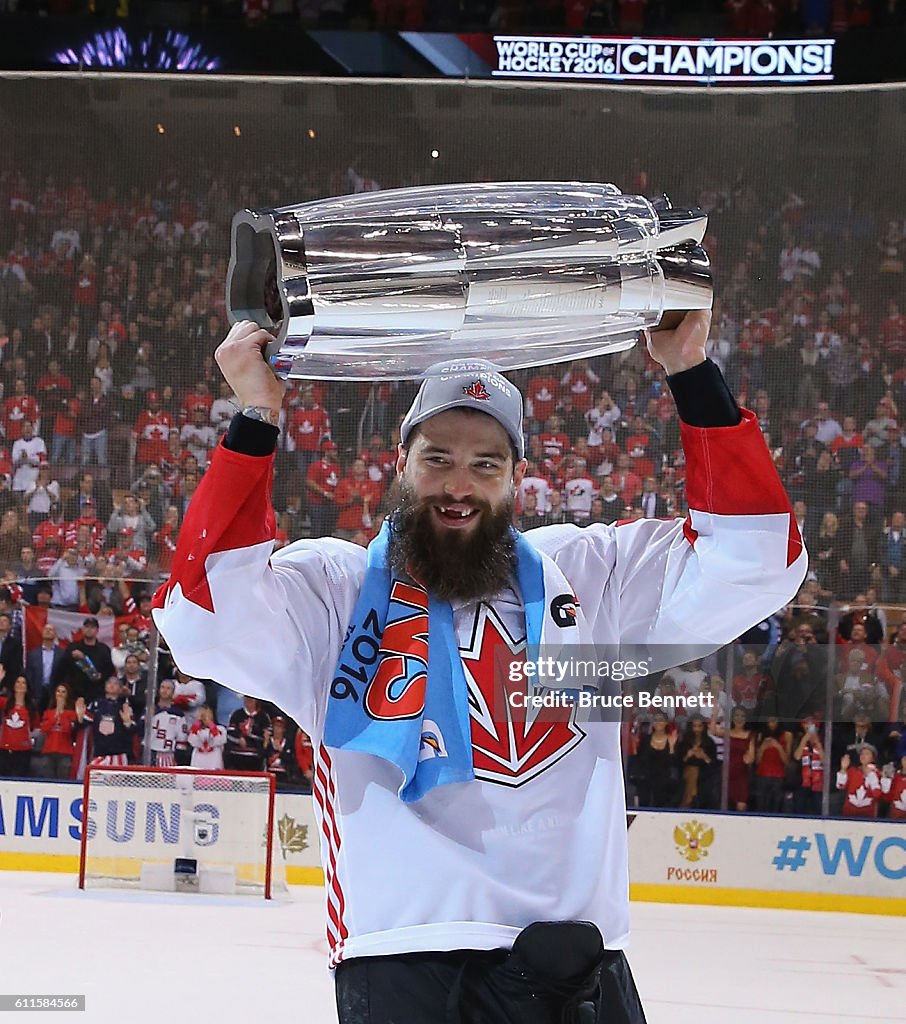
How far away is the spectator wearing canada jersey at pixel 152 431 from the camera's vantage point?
331 inches

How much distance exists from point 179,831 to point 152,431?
241cm

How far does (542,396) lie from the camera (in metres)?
7.78

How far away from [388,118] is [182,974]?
18.0 feet

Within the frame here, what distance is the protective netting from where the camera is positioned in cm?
796

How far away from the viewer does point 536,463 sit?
314 inches

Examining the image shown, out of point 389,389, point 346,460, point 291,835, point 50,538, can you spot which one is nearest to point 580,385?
point 389,389

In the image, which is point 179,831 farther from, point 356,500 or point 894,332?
point 894,332

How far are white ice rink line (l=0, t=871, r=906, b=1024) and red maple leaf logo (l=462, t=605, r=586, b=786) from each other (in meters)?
3.19

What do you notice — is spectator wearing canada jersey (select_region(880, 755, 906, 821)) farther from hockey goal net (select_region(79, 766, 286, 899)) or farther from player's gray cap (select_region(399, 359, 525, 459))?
player's gray cap (select_region(399, 359, 525, 459))

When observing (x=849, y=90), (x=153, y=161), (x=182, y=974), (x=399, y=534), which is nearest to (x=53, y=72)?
(x=153, y=161)

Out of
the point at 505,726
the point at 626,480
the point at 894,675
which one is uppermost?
the point at 626,480

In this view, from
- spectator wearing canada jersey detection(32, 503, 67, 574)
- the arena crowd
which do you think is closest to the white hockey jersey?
the arena crowd

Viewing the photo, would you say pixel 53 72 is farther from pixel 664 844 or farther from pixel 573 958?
pixel 573 958

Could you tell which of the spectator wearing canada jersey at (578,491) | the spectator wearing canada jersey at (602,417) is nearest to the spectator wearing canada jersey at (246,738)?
the spectator wearing canada jersey at (578,491)
